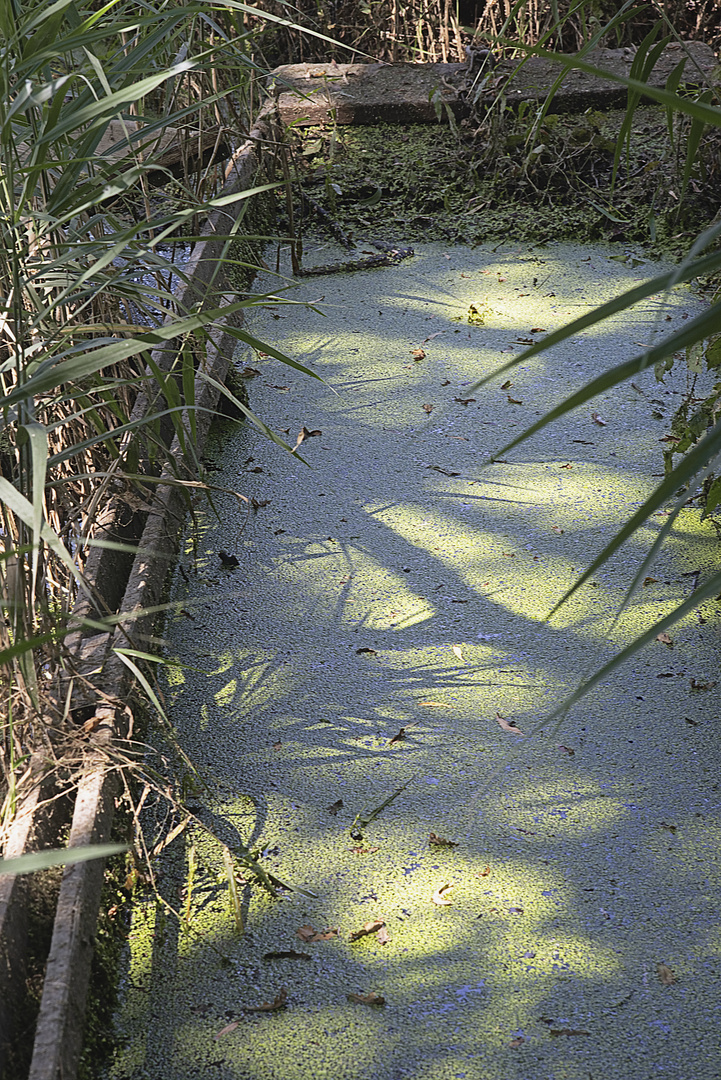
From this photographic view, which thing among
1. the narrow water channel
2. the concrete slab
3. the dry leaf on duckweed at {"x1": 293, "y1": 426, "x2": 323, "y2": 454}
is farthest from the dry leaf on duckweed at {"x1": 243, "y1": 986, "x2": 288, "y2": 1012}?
the concrete slab

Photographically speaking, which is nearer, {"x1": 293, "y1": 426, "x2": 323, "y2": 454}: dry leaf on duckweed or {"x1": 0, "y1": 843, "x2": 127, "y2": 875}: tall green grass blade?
{"x1": 0, "y1": 843, "x2": 127, "y2": 875}: tall green grass blade

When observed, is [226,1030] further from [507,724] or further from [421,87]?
[421,87]

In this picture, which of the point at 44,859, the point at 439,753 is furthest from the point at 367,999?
the point at 44,859

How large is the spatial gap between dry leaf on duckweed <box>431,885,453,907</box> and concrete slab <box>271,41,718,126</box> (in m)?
3.00

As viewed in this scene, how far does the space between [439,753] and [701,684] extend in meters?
0.41

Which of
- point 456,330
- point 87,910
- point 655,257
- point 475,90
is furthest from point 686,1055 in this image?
point 475,90

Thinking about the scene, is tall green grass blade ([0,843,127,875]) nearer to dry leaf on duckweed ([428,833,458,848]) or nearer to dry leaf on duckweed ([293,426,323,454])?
dry leaf on duckweed ([428,833,458,848])

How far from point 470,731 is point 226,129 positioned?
57.9 inches

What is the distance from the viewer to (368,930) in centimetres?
118

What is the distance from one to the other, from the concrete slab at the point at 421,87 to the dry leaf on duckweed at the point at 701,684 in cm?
261

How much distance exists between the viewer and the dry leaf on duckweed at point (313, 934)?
1.17m

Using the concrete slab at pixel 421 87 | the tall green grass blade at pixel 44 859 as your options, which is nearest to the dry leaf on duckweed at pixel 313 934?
the tall green grass blade at pixel 44 859

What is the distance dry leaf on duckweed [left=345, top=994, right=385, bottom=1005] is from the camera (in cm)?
110

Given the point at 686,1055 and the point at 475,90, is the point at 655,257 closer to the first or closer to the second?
the point at 475,90
